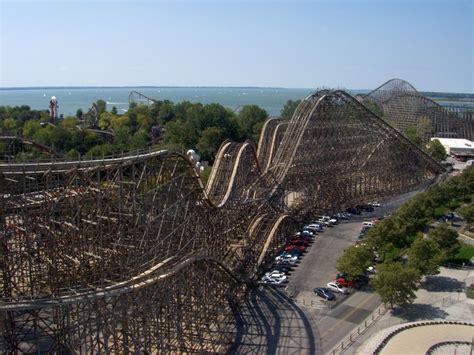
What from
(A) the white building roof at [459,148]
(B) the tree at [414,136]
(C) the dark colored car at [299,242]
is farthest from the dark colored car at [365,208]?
(A) the white building roof at [459,148]

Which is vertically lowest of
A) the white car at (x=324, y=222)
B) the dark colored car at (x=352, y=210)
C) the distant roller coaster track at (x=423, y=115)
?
the white car at (x=324, y=222)

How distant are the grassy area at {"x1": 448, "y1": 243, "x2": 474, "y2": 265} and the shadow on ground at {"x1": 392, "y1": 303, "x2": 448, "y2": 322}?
6.23 m

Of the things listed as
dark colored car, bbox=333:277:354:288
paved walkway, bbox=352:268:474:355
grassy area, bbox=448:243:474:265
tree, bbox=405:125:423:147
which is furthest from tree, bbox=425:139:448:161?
dark colored car, bbox=333:277:354:288

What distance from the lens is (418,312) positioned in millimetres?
21125

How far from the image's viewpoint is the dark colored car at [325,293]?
22188 mm

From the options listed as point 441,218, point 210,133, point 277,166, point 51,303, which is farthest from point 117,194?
point 210,133

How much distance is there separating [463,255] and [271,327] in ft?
45.8

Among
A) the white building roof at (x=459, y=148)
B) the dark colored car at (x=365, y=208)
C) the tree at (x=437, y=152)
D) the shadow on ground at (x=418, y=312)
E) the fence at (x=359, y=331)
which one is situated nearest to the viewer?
the fence at (x=359, y=331)

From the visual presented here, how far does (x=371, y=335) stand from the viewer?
18891 mm

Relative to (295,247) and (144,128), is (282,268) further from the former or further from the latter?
(144,128)

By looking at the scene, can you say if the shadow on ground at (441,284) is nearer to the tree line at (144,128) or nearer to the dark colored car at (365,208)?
the dark colored car at (365,208)

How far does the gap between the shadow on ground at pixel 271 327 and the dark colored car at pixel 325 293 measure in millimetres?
1411

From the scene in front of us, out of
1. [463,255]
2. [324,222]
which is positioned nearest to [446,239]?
[463,255]

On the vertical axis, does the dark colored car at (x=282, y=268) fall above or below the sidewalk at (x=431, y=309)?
above
